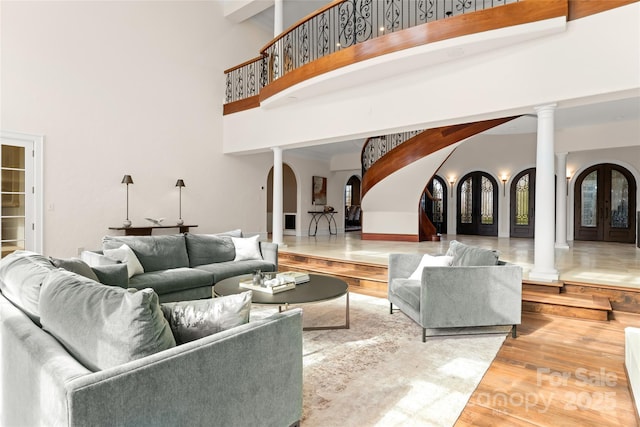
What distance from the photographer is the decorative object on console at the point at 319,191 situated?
39.7 feet

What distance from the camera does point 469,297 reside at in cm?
347

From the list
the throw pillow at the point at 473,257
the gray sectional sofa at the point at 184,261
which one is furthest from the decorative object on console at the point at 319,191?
the throw pillow at the point at 473,257

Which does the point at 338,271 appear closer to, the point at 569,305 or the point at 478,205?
the point at 569,305

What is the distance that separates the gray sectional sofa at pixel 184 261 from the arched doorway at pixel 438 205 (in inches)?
340

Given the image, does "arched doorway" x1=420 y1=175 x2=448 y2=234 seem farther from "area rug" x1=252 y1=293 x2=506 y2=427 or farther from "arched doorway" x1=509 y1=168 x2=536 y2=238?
"area rug" x1=252 y1=293 x2=506 y2=427

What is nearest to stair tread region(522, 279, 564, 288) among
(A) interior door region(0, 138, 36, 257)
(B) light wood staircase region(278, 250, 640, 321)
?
(B) light wood staircase region(278, 250, 640, 321)

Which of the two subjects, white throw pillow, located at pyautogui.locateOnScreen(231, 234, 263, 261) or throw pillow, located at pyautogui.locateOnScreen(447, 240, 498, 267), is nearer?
throw pillow, located at pyautogui.locateOnScreen(447, 240, 498, 267)

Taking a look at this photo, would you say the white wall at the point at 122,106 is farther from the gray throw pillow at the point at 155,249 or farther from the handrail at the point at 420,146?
the handrail at the point at 420,146

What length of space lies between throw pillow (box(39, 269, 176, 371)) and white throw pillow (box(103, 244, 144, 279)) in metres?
2.54

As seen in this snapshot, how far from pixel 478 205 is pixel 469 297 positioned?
31.0 ft

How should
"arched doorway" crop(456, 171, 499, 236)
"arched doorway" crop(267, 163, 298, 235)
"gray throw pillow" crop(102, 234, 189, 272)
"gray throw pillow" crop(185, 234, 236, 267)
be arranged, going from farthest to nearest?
"arched doorway" crop(267, 163, 298, 235) → "arched doorway" crop(456, 171, 499, 236) → "gray throw pillow" crop(185, 234, 236, 267) → "gray throw pillow" crop(102, 234, 189, 272)

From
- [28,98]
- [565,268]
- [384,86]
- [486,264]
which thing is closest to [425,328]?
[486,264]

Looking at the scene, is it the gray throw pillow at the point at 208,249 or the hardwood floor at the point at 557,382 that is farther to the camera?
the gray throw pillow at the point at 208,249

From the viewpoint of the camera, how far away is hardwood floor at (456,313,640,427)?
7.36 feet
